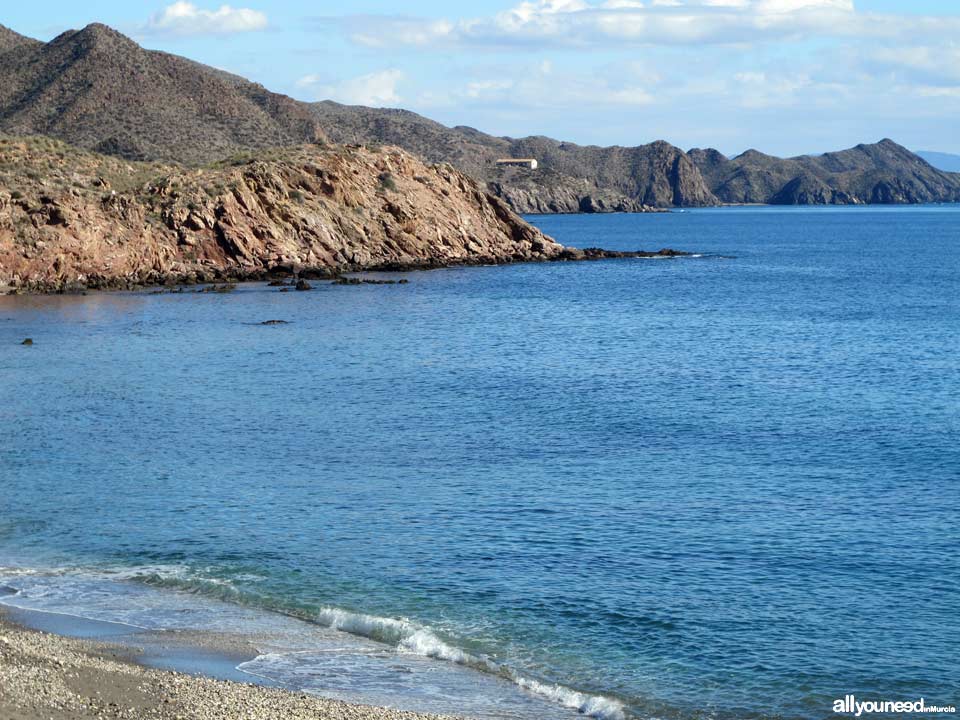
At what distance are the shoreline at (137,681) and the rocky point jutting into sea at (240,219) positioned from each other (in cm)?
5706

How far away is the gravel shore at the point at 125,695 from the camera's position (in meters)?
14.2

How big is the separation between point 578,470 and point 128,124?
4467 inches

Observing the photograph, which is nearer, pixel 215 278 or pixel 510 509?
pixel 510 509

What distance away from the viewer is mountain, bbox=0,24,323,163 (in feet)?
417

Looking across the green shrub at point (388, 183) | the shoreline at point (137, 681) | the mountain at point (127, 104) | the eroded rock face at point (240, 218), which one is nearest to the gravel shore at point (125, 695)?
the shoreline at point (137, 681)

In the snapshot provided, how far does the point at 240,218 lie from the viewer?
275 feet

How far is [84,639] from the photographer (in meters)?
17.8

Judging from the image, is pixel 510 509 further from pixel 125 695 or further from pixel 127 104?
pixel 127 104

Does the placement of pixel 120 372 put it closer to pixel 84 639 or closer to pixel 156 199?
pixel 84 639

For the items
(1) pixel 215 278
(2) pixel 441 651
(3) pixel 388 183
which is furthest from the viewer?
(3) pixel 388 183

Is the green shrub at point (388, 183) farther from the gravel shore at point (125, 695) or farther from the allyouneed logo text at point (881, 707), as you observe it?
the allyouneed logo text at point (881, 707)

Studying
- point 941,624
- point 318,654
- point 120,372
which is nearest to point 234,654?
point 318,654

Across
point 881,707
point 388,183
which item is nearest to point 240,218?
point 388,183

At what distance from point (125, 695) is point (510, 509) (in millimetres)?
11866
